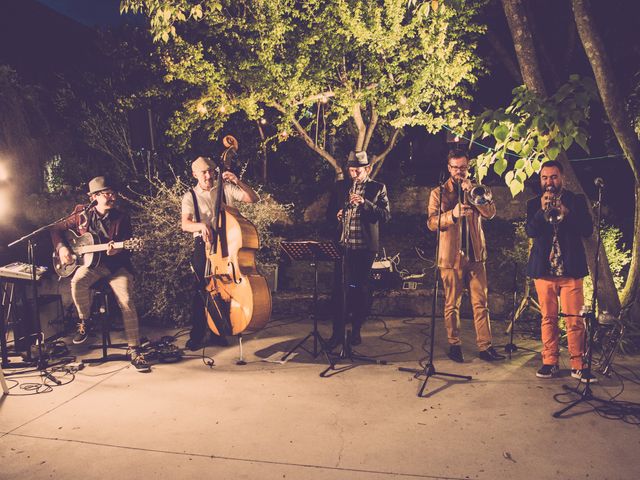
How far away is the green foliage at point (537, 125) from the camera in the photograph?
3605 mm

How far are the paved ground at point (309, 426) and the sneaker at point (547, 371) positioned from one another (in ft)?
0.35

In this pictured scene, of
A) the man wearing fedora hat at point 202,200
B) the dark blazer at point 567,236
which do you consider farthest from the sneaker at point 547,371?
the man wearing fedora hat at point 202,200

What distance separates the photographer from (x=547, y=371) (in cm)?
452

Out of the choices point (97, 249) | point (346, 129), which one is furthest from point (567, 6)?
point (97, 249)

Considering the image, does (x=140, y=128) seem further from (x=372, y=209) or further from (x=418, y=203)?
(x=418, y=203)

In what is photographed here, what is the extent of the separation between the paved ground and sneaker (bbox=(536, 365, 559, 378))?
106mm

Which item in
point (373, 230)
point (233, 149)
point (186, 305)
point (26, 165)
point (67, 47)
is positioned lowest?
point (186, 305)

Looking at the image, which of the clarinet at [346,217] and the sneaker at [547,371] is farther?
the clarinet at [346,217]

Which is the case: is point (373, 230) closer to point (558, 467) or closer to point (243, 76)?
point (558, 467)

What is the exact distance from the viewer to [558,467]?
2979mm

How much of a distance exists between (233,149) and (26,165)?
8.16m

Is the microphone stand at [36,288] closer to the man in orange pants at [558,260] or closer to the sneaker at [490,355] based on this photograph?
the sneaker at [490,355]

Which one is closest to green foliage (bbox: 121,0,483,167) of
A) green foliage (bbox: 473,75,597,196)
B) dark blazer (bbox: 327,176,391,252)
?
dark blazer (bbox: 327,176,391,252)

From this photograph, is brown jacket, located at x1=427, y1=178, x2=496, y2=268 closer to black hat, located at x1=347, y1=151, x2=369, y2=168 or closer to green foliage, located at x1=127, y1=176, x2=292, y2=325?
black hat, located at x1=347, y1=151, x2=369, y2=168
